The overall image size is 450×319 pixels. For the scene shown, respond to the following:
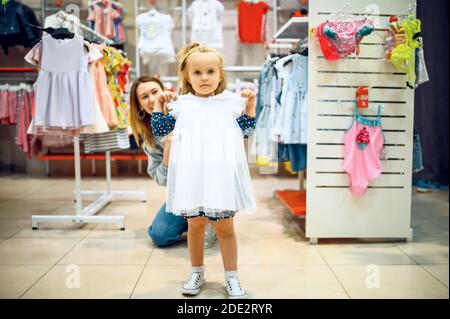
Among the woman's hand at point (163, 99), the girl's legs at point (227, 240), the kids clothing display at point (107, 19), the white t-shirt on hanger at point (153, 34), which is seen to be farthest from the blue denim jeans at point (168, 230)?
the white t-shirt on hanger at point (153, 34)

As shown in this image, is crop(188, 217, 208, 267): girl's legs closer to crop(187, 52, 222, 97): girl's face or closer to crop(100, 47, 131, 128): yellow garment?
crop(187, 52, 222, 97): girl's face

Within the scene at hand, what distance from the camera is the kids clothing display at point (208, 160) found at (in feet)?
5.29

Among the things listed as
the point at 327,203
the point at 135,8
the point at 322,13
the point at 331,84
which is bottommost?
the point at 327,203

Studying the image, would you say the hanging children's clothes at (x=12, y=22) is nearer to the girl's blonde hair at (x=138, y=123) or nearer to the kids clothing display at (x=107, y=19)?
the girl's blonde hair at (x=138, y=123)

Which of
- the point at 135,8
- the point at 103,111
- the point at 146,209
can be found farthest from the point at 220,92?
the point at 135,8

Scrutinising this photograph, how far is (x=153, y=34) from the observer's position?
518 cm

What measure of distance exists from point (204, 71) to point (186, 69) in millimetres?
103

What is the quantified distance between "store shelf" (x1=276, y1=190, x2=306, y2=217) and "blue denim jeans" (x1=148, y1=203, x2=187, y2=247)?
2.69 ft

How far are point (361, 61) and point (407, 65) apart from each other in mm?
249

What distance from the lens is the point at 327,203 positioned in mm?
2658

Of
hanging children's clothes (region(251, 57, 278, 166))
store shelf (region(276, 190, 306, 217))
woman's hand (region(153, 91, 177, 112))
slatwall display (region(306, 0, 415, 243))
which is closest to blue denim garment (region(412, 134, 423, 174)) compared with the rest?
slatwall display (region(306, 0, 415, 243))

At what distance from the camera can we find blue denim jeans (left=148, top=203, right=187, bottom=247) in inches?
99.9

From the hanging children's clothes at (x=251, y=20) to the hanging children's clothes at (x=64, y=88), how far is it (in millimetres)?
2830
